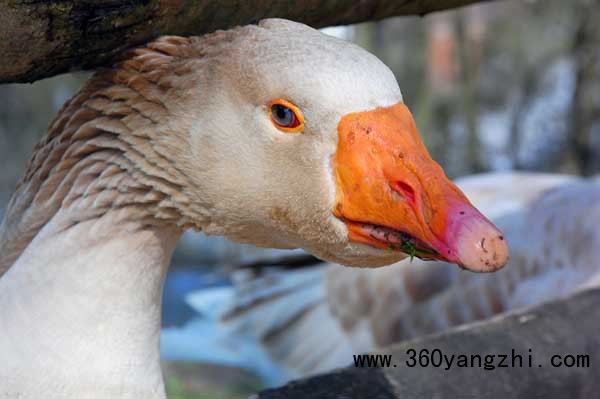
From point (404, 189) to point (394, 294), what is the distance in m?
2.37

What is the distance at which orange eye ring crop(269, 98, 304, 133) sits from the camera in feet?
4.01

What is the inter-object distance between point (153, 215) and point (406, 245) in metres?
0.44

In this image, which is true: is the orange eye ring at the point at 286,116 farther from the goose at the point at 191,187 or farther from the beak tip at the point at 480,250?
the beak tip at the point at 480,250

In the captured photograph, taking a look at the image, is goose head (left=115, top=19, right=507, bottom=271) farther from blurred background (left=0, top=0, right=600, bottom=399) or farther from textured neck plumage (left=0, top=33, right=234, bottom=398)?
blurred background (left=0, top=0, right=600, bottom=399)

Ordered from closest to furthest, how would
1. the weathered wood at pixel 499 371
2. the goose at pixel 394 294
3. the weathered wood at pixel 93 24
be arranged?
the weathered wood at pixel 93 24 < the weathered wood at pixel 499 371 < the goose at pixel 394 294

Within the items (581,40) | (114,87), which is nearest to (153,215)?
(114,87)

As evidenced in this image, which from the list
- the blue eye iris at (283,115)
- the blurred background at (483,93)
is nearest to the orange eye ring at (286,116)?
the blue eye iris at (283,115)

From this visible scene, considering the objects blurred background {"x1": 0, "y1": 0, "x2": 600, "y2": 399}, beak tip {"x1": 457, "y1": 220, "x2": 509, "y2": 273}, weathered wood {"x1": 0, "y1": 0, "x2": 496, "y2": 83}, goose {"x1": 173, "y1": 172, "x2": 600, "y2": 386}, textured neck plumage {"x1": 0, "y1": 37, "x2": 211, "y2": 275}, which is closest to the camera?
beak tip {"x1": 457, "y1": 220, "x2": 509, "y2": 273}


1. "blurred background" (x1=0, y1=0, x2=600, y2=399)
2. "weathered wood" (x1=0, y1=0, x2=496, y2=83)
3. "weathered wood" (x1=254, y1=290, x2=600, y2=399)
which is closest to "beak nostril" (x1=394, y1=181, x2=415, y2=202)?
"weathered wood" (x1=0, y1=0, x2=496, y2=83)

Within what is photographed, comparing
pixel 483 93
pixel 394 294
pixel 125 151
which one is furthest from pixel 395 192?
pixel 483 93

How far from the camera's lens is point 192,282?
5.31 metres

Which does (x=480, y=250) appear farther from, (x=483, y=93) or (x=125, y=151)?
(x=483, y=93)

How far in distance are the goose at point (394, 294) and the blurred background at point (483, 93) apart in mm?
1760

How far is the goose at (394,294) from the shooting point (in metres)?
3.28
